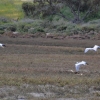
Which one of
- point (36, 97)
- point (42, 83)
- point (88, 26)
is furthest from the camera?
point (88, 26)

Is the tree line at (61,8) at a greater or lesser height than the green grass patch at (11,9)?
greater

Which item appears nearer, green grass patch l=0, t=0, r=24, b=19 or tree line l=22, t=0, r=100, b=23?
tree line l=22, t=0, r=100, b=23

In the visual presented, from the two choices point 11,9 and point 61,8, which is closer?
point 61,8

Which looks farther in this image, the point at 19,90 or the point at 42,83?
the point at 42,83

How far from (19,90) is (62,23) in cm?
3568

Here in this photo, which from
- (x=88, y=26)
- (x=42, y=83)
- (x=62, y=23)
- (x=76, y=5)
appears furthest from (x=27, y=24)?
(x=42, y=83)

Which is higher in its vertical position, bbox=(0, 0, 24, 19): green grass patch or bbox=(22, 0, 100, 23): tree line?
bbox=(22, 0, 100, 23): tree line

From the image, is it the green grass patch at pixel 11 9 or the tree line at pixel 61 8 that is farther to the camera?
the green grass patch at pixel 11 9

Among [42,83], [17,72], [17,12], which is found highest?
[42,83]

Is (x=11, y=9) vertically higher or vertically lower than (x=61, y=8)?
lower

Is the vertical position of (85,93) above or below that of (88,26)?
above

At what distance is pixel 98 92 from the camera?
10789 mm

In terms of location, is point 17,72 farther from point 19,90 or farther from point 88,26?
point 88,26

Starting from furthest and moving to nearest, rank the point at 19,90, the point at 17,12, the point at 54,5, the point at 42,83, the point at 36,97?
the point at 17,12 → the point at 54,5 → the point at 42,83 → the point at 19,90 → the point at 36,97
